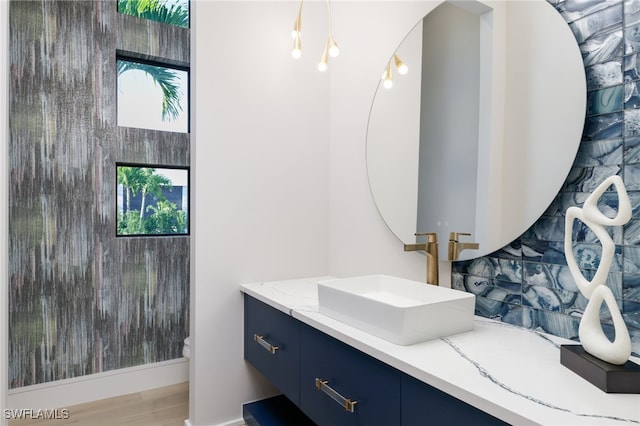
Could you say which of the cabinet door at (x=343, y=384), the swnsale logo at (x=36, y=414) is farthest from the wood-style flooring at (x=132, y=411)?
the cabinet door at (x=343, y=384)

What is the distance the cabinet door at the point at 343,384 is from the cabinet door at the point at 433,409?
0.04 meters

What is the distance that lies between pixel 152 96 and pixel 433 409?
2634 millimetres

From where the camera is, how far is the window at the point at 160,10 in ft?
8.50

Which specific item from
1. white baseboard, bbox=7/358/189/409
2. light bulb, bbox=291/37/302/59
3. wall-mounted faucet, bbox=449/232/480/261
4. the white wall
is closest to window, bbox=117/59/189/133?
the white wall

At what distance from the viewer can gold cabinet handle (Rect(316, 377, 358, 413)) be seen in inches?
46.5

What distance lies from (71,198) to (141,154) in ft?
1.60

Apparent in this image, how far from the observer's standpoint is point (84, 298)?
7.94 ft

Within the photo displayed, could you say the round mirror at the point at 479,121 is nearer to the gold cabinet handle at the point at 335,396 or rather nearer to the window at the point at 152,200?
the gold cabinet handle at the point at 335,396

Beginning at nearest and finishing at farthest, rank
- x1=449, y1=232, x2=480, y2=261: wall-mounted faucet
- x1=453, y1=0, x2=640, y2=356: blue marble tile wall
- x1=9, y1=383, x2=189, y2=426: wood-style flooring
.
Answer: x1=453, y1=0, x2=640, y2=356: blue marble tile wall → x1=449, y1=232, x2=480, y2=261: wall-mounted faucet → x1=9, y1=383, x2=189, y2=426: wood-style flooring

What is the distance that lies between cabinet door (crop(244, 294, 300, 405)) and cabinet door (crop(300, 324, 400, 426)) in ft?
0.24

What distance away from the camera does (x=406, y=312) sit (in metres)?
1.07

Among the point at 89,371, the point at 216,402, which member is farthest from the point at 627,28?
the point at 89,371

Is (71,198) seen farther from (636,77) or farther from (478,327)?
(636,77)

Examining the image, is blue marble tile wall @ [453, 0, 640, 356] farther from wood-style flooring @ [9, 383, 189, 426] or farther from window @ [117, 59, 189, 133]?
window @ [117, 59, 189, 133]
